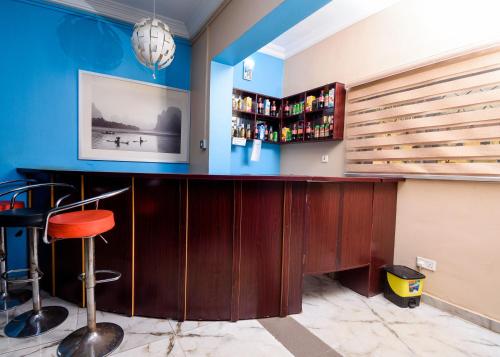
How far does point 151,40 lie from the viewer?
215 cm

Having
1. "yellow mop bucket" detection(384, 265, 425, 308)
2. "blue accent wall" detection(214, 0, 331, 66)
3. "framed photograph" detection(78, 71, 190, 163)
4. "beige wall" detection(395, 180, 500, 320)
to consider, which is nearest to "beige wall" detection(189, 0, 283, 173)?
"blue accent wall" detection(214, 0, 331, 66)

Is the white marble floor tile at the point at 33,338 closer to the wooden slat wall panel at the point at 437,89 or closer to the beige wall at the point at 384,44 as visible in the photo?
the beige wall at the point at 384,44

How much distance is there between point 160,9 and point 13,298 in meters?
3.29

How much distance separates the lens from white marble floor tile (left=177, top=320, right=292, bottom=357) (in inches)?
60.2

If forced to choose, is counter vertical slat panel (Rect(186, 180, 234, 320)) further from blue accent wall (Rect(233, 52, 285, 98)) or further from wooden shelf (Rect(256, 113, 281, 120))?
blue accent wall (Rect(233, 52, 285, 98))

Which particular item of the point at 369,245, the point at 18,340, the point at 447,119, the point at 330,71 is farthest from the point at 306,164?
the point at 18,340

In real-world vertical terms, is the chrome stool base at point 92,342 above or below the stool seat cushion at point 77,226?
below

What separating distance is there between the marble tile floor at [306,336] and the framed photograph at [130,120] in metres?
1.66

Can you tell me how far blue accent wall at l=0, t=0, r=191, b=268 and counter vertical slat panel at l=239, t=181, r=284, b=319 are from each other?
6.82 feet

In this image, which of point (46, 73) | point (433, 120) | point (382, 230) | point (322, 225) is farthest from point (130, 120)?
point (433, 120)

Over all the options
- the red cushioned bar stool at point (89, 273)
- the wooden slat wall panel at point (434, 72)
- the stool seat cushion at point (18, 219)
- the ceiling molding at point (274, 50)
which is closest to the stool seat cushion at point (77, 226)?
the red cushioned bar stool at point (89, 273)

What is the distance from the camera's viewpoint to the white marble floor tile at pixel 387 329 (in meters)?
1.62

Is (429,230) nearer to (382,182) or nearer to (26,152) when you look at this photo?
(382,182)

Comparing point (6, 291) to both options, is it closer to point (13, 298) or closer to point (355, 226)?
point (13, 298)
